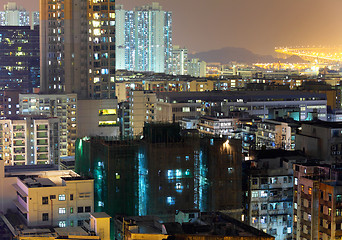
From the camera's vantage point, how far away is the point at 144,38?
78.4m

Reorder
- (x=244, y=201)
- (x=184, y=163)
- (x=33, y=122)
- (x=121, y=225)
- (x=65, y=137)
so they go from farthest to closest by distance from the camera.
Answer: (x=65, y=137) → (x=33, y=122) → (x=244, y=201) → (x=184, y=163) → (x=121, y=225)

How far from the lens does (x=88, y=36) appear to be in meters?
38.3

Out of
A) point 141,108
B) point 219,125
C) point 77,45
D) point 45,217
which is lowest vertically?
point 45,217

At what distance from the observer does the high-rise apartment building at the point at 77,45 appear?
3812cm

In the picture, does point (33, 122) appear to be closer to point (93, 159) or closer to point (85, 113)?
point (85, 113)

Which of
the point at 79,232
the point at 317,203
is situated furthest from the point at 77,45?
the point at 79,232

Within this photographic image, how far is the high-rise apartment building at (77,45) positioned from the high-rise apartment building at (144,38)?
38274 millimetres

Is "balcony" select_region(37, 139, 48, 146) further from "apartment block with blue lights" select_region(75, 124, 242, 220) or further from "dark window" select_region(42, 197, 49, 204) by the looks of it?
"dark window" select_region(42, 197, 49, 204)

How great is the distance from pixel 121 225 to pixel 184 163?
10.6ft

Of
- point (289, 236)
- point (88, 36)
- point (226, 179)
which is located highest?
point (88, 36)

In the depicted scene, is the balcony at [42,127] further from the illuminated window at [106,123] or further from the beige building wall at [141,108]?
the beige building wall at [141,108]

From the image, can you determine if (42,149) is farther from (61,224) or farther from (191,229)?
(191,229)

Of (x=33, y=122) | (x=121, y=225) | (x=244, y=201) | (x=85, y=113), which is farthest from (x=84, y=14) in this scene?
(x=121, y=225)

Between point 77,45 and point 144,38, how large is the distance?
40.2m
